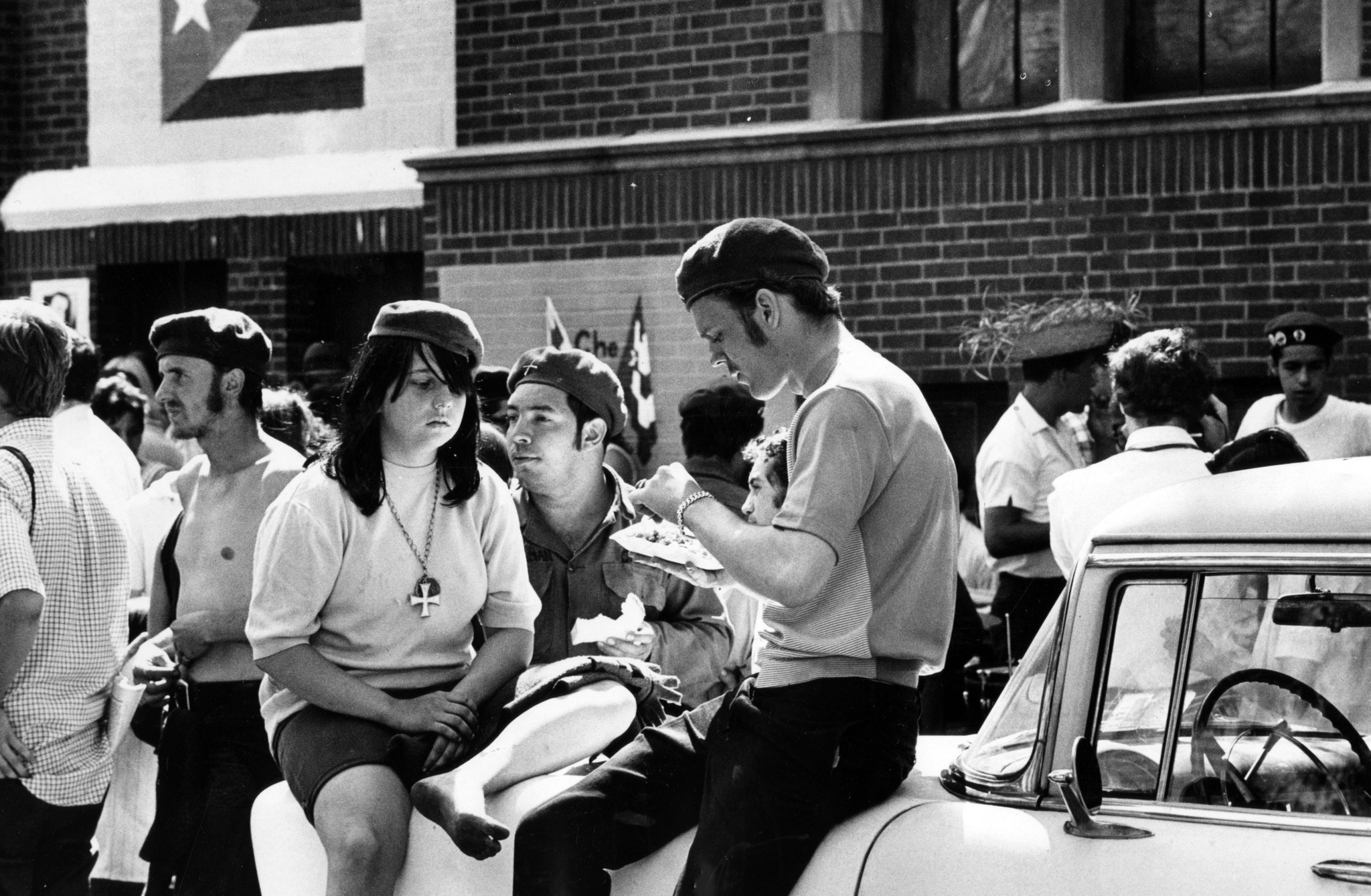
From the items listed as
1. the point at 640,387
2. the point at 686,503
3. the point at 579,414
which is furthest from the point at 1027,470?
the point at 686,503

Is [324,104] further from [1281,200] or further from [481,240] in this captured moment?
[1281,200]

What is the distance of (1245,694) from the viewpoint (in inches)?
118

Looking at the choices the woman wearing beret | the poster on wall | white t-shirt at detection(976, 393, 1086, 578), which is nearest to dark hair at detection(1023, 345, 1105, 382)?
white t-shirt at detection(976, 393, 1086, 578)

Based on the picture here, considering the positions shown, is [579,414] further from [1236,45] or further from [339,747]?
[1236,45]

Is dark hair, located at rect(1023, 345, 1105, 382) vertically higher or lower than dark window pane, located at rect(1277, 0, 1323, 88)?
lower

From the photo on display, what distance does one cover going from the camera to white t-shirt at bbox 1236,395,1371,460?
24.1 ft

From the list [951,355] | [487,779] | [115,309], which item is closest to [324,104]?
[115,309]

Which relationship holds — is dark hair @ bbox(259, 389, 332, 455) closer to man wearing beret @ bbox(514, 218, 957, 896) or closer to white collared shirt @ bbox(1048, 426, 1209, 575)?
white collared shirt @ bbox(1048, 426, 1209, 575)

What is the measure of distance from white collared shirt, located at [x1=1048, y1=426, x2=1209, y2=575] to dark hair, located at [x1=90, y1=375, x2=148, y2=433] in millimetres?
4576

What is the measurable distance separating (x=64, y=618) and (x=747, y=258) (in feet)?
7.69

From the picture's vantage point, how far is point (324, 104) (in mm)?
11180

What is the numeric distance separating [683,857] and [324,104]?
337 inches

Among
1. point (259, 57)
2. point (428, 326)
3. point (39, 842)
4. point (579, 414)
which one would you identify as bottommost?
point (39, 842)

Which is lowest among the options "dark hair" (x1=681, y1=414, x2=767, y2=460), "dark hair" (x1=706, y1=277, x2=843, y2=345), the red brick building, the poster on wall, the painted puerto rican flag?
"dark hair" (x1=681, y1=414, x2=767, y2=460)
